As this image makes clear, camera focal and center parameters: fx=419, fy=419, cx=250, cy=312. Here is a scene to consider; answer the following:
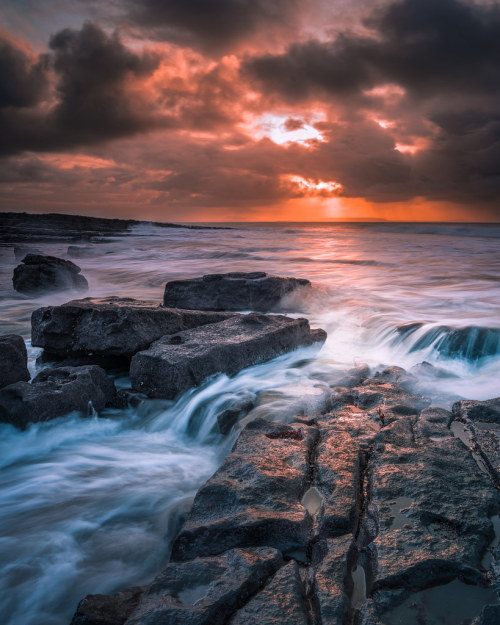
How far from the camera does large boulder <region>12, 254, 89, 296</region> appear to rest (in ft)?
36.0

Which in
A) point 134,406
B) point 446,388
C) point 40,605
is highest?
point 446,388

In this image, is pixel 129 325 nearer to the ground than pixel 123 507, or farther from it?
farther from it

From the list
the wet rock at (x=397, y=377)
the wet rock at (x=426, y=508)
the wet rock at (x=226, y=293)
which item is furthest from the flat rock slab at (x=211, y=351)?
the wet rock at (x=426, y=508)

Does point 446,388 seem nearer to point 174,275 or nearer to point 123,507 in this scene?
point 123,507

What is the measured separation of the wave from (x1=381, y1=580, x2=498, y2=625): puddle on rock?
4630 mm

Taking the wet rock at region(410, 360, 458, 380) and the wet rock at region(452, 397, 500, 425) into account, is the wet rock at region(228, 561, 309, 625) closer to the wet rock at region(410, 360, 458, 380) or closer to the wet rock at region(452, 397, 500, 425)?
the wet rock at region(452, 397, 500, 425)

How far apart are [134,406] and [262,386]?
1428mm

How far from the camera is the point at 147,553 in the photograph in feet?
8.61

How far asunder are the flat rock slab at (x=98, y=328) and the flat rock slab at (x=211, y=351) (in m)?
0.30

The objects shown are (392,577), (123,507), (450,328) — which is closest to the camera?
(392,577)

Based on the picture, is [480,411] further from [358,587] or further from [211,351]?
[211,351]

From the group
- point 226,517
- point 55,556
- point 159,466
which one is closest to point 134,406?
point 159,466

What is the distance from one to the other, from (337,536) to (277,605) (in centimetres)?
52

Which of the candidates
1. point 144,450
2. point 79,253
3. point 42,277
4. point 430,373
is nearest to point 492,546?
point 144,450
